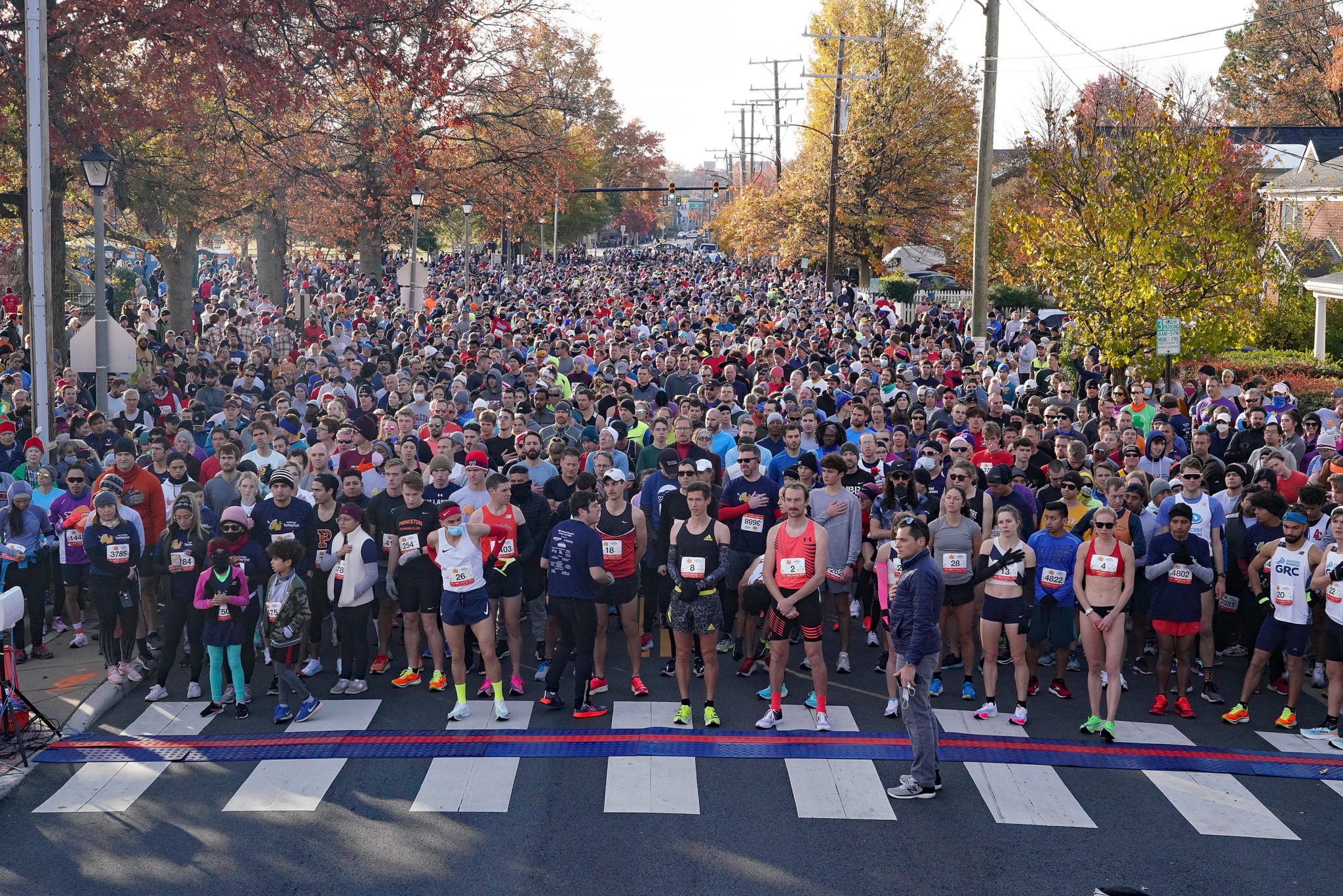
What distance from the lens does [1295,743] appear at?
8.91 meters

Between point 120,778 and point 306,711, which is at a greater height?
point 306,711

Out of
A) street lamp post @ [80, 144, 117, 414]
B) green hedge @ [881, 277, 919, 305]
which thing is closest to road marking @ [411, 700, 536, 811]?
street lamp post @ [80, 144, 117, 414]

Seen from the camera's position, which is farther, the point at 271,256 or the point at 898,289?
the point at 898,289

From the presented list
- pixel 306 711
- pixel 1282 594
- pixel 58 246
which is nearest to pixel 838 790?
pixel 1282 594

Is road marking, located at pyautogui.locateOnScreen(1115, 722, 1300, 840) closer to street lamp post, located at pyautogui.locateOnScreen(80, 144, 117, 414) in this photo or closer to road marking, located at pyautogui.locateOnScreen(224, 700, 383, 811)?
road marking, located at pyautogui.locateOnScreen(224, 700, 383, 811)

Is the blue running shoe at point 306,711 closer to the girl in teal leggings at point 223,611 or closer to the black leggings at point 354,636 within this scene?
the girl in teal leggings at point 223,611

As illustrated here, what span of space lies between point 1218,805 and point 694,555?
12.3 ft

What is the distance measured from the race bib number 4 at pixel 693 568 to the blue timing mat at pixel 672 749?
3.72 feet

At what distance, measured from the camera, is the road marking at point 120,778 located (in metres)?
7.65

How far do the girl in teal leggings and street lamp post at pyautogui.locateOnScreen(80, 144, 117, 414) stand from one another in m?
6.57

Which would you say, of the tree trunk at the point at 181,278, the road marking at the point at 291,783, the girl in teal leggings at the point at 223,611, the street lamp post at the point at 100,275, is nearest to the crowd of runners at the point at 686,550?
the girl in teal leggings at the point at 223,611

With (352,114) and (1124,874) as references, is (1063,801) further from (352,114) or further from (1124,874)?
(352,114)

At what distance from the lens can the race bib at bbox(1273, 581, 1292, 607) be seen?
9.12 meters

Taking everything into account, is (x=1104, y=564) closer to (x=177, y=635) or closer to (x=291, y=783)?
(x=291, y=783)
